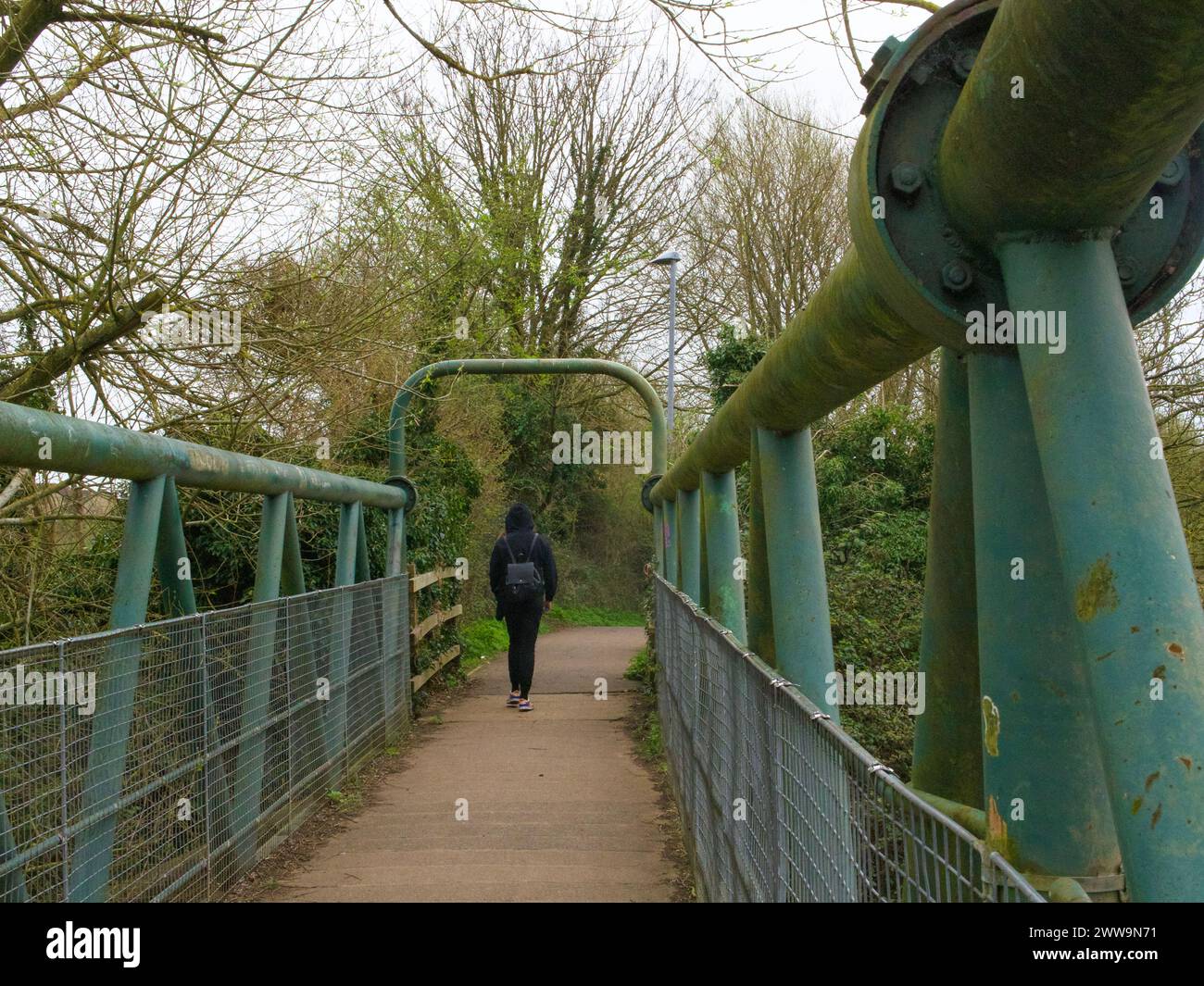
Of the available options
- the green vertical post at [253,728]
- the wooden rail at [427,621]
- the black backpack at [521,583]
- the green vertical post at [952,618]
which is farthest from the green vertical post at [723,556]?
the black backpack at [521,583]

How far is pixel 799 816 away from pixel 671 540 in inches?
289

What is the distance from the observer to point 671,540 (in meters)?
9.81

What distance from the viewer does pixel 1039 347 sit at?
154 centimetres

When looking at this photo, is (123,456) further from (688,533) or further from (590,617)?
(590,617)

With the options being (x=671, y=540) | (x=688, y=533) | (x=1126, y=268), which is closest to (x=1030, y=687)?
(x=1126, y=268)

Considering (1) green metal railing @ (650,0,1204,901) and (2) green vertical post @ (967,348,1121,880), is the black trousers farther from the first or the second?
(2) green vertical post @ (967,348,1121,880)

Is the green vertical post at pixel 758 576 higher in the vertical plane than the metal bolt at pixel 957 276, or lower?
lower

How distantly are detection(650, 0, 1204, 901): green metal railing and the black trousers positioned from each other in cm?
978

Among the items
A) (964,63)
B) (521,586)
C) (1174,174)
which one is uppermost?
(964,63)

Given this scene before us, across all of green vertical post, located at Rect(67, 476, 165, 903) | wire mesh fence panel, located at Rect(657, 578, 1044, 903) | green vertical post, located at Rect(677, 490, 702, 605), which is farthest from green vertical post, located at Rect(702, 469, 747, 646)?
green vertical post, located at Rect(67, 476, 165, 903)

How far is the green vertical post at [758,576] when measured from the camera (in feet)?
12.3

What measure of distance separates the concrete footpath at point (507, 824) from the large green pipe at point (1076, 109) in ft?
14.9

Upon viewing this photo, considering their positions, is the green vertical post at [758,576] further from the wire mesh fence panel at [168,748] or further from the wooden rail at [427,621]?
the wooden rail at [427,621]

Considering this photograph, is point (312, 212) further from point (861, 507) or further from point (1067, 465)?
point (861, 507)
